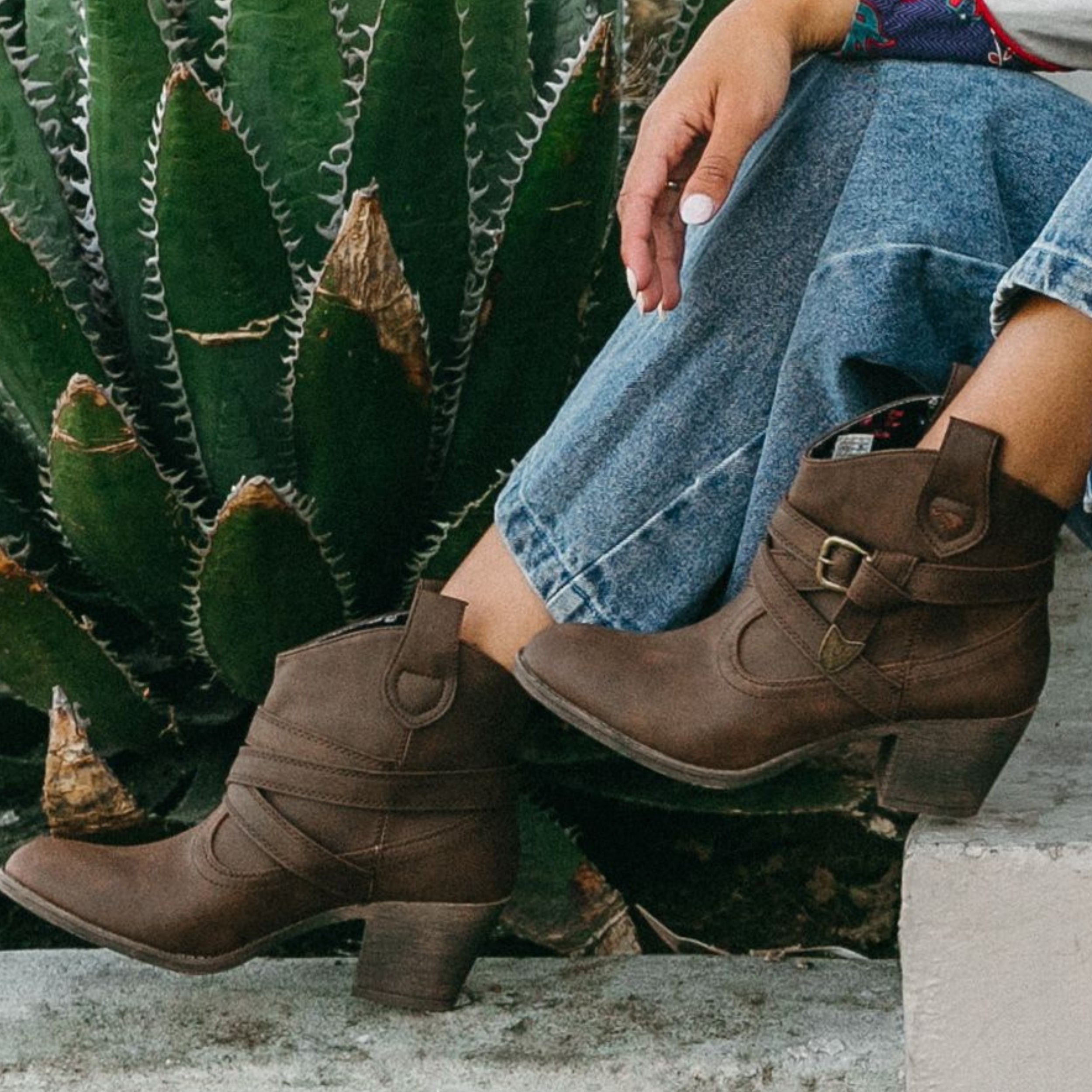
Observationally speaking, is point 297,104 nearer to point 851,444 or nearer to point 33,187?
point 33,187

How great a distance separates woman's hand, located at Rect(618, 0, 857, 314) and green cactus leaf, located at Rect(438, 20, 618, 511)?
0.21 m

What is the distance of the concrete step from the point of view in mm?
1083

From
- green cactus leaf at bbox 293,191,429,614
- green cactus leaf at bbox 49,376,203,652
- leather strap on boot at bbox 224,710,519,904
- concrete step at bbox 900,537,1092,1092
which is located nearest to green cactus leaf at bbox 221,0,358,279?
green cactus leaf at bbox 293,191,429,614

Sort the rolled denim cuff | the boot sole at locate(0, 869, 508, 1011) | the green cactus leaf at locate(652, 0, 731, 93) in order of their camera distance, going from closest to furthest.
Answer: the rolled denim cuff
the boot sole at locate(0, 869, 508, 1011)
the green cactus leaf at locate(652, 0, 731, 93)

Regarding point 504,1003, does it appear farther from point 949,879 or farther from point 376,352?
point 376,352

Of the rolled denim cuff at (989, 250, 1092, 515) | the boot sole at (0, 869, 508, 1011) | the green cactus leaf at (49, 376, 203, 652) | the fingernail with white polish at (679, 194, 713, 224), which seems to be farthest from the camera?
the green cactus leaf at (49, 376, 203, 652)

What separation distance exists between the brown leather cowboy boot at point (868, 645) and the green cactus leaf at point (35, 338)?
20.5 inches

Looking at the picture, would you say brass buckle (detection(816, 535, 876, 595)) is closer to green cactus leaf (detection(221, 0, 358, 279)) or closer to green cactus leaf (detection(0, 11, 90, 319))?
green cactus leaf (detection(221, 0, 358, 279))

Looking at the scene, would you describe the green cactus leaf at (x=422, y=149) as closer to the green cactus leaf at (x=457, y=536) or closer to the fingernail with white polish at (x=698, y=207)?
the green cactus leaf at (x=457, y=536)

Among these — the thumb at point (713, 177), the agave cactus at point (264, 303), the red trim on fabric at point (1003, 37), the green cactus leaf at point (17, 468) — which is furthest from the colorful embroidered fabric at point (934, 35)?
the green cactus leaf at point (17, 468)

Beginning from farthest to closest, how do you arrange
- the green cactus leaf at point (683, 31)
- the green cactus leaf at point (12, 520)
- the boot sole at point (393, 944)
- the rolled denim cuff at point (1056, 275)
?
the green cactus leaf at point (683, 31) < the green cactus leaf at point (12, 520) < the boot sole at point (393, 944) < the rolled denim cuff at point (1056, 275)

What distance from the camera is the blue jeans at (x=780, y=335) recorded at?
1.16 metres

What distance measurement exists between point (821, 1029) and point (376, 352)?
1.94 feet

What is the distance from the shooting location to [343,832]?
124cm
